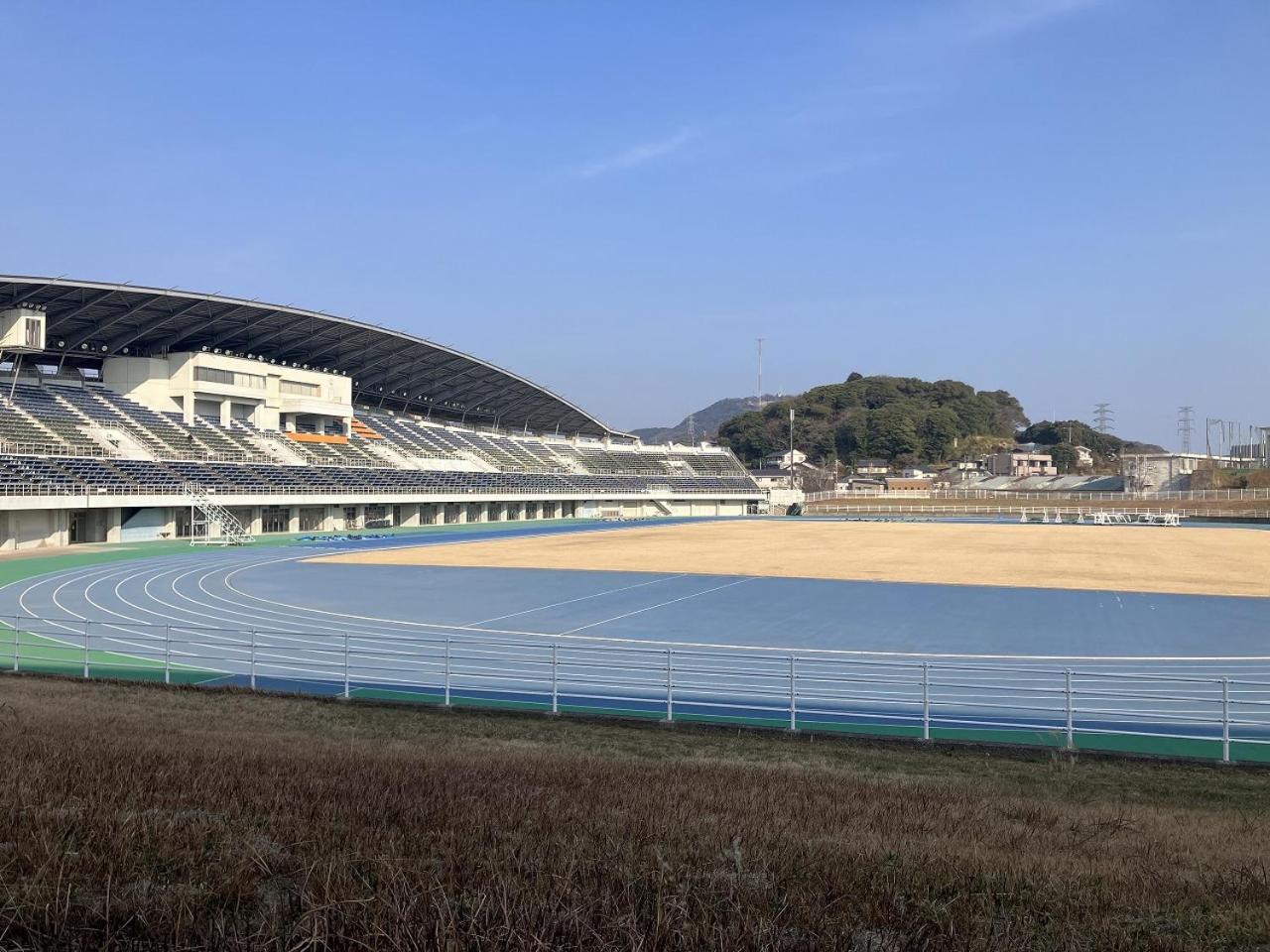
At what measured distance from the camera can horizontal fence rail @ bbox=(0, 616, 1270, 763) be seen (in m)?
14.4

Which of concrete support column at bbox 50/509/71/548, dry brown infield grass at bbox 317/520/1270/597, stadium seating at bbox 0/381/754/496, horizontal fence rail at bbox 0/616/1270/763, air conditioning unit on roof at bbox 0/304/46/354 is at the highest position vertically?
air conditioning unit on roof at bbox 0/304/46/354

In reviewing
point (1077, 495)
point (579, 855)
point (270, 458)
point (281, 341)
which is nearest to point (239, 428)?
point (270, 458)

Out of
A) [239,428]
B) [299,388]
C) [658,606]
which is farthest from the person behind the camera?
[299,388]

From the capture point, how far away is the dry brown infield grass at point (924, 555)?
39750 mm

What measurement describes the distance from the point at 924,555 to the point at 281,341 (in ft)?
180

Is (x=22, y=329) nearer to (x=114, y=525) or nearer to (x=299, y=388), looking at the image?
(x=114, y=525)

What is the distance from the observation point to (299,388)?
8375cm

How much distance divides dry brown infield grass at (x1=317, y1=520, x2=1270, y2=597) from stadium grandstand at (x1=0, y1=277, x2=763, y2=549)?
16.5m

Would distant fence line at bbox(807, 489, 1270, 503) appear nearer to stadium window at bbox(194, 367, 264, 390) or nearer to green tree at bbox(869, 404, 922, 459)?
green tree at bbox(869, 404, 922, 459)

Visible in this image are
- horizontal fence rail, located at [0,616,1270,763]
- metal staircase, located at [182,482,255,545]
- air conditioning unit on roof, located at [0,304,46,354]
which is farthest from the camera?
metal staircase, located at [182,482,255,545]

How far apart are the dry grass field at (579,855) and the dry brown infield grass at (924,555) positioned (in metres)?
30.9

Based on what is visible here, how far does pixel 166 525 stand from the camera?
198 feet

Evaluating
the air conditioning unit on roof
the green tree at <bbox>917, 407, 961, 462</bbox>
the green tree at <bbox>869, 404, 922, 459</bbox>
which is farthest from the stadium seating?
the green tree at <bbox>917, 407, 961, 462</bbox>

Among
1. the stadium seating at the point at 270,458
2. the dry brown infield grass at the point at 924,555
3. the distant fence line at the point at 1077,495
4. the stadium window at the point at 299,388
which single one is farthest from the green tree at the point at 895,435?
the stadium window at the point at 299,388
